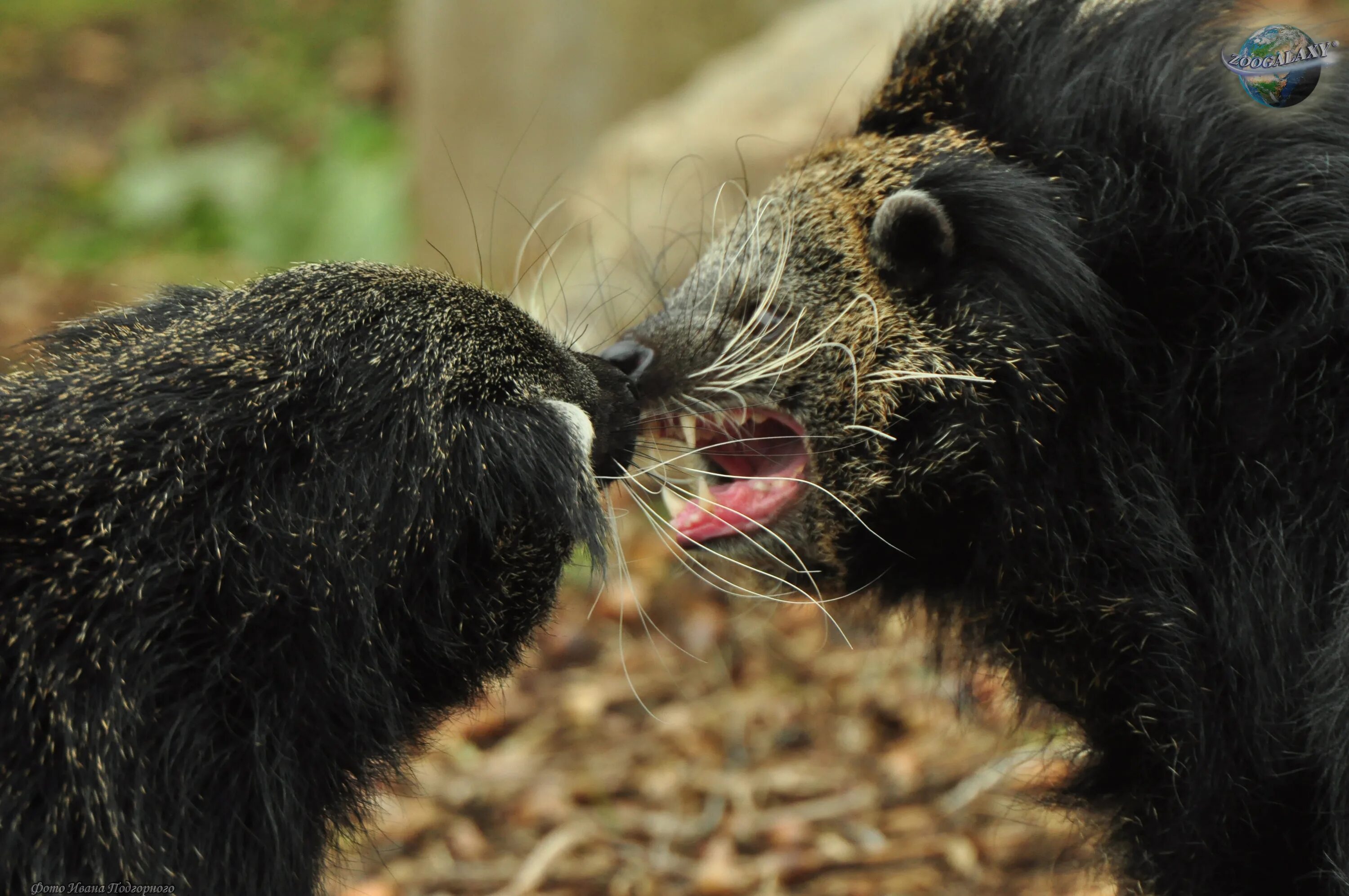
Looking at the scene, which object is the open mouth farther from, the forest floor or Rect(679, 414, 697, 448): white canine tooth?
the forest floor

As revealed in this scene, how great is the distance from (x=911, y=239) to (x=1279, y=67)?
2.91 ft

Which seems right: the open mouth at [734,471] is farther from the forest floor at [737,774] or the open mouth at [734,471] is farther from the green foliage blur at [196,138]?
the green foliage blur at [196,138]

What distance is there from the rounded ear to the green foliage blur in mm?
6289

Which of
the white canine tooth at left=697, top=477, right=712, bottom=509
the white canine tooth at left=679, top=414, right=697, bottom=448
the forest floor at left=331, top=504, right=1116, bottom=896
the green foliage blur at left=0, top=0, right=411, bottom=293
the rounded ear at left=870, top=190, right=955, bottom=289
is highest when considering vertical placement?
the green foliage blur at left=0, top=0, right=411, bottom=293

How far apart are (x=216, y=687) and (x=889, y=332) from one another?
1.64m

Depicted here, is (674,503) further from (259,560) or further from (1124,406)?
(259,560)

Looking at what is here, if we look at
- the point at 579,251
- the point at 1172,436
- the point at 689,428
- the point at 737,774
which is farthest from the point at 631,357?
the point at 579,251

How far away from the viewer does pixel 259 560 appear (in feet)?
8.01

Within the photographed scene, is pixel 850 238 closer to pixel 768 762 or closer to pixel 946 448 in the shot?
pixel 946 448

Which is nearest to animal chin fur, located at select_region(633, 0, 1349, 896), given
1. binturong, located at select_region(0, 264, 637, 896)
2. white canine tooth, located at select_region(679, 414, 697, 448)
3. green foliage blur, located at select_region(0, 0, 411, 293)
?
white canine tooth, located at select_region(679, 414, 697, 448)

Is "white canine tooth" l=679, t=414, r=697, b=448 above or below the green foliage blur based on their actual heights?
below

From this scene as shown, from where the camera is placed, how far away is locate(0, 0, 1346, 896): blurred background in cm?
407

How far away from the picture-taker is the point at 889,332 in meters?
3.17

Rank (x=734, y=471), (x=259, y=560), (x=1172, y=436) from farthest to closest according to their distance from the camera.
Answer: (x=734, y=471) → (x=1172, y=436) → (x=259, y=560)
